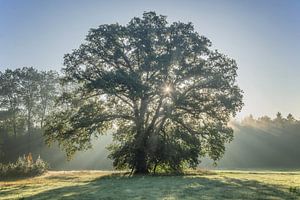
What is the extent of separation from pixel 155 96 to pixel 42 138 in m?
48.3

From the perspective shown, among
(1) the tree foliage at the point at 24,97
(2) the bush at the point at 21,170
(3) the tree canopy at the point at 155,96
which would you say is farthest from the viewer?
(1) the tree foliage at the point at 24,97

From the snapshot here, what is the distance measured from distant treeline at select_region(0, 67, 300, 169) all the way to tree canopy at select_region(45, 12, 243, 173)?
114ft

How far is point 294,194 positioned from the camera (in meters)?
17.1

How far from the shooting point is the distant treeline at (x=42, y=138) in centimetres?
7331

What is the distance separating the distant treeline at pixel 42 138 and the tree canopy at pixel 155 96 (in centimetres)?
3485

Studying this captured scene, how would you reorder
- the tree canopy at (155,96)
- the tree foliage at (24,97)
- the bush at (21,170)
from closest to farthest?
the tree canopy at (155,96) < the bush at (21,170) < the tree foliage at (24,97)

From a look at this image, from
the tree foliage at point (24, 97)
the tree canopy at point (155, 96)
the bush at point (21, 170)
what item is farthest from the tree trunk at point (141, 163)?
the tree foliage at point (24, 97)

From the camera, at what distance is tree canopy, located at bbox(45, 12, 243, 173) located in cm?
3544

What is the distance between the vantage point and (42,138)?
78.0 m

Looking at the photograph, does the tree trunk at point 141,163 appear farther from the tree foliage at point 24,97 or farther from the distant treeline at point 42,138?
the tree foliage at point 24,97

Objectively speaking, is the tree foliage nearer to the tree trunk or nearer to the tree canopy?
the tree canopy

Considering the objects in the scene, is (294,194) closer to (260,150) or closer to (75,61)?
(75,61)

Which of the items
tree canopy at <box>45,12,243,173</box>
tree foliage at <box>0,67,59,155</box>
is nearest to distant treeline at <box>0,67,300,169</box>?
tree foliage at <box>0,67,59,155</box>

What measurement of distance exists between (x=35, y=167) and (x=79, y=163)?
3582 cm
